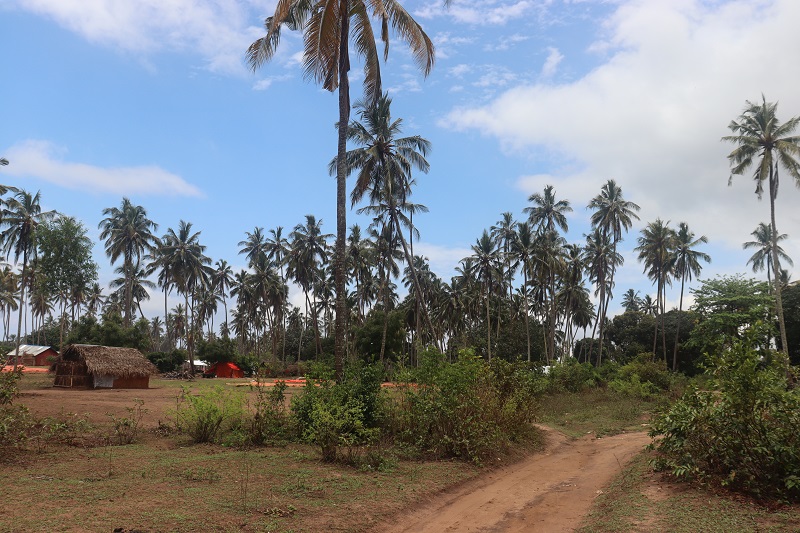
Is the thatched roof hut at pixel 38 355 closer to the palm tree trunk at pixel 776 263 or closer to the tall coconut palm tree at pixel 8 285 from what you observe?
the tall coconut palm tree at pixel 8 285

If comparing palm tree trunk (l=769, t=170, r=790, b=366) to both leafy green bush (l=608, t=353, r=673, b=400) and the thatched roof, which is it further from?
the thatched roof

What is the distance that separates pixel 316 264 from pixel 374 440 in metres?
38.7

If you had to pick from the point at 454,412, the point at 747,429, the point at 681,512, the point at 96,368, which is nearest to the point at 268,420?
the point at 454,412

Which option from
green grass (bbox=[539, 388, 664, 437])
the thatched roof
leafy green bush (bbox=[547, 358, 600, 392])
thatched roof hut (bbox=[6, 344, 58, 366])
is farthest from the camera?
thatched roof hut (bbox=[6, 344, 58, 366])

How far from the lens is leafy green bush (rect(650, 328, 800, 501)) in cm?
720

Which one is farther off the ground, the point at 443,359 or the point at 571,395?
the point at 443,359

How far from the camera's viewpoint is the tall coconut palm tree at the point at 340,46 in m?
13.0

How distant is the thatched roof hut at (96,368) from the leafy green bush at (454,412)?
24246 millimetres

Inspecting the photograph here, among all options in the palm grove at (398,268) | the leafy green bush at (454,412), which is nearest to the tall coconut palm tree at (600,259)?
the palm grove at (398,268)

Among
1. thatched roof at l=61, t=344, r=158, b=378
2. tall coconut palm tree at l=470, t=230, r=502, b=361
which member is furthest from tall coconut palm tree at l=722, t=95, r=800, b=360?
thatched roof at l=61, t=344, r=158, b=378

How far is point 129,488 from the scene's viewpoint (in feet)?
24.4

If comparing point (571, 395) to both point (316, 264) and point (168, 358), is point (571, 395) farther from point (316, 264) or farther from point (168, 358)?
point (168, 358)

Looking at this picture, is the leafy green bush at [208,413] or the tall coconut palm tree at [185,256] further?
the tall coconut palm tree at [185,256]

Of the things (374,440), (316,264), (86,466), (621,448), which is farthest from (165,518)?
(316,264)
